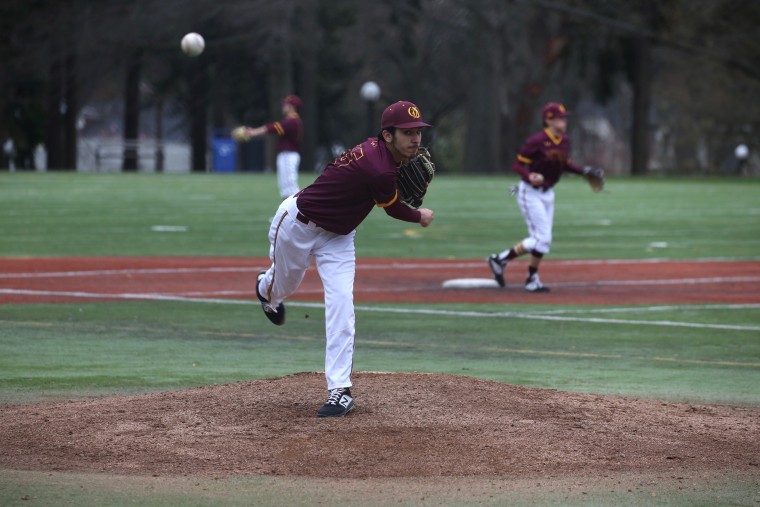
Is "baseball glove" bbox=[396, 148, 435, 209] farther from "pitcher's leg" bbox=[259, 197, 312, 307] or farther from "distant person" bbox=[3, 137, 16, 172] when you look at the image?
"distant person" bbox=[3, 137, 16, 172]

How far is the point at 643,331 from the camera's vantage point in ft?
43.1

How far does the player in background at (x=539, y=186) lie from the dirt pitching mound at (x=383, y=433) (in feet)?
23.5

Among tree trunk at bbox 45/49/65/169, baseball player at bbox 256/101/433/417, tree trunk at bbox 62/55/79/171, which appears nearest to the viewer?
baseball player at bbox 256/101/433/417

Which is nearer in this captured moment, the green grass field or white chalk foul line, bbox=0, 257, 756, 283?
the green grass field

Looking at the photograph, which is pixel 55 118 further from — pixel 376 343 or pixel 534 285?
pixel 376 343

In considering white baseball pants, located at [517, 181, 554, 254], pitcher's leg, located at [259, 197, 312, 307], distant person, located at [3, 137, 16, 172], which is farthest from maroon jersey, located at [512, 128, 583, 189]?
distant person, located at [3, 137, 16, 172]

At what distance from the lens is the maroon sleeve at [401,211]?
8.52m

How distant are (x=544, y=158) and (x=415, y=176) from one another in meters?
7.79

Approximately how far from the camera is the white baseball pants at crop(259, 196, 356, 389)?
8.37m

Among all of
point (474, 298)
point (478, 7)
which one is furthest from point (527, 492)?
point (478, 7)

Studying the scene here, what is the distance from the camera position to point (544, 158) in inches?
642

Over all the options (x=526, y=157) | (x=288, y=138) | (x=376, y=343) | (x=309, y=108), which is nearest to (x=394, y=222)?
(x=288, y=138)

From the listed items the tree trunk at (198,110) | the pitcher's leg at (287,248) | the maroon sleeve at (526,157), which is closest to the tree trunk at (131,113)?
the tree trunk at (198,110)

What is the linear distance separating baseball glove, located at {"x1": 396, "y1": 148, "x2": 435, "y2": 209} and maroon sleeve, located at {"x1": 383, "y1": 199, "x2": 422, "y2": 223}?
Result: 166 millimetres
